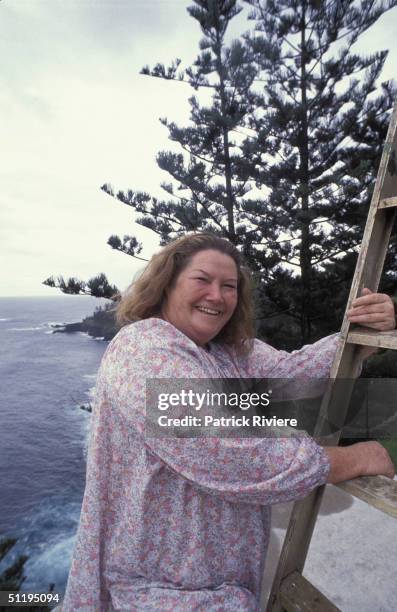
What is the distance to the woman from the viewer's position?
0.90 m

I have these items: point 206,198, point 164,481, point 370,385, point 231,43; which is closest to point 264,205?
point 206,198

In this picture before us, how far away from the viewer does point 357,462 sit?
37.8 inches

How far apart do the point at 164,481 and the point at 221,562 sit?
273 millimetres

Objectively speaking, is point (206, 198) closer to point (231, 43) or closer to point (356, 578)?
point (231, 43)

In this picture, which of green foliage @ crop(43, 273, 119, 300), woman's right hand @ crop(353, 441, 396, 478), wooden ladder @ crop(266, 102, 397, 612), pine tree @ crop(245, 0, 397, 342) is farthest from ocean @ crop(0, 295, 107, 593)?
woman's right hand @ crop(353, 441, 396, 478)

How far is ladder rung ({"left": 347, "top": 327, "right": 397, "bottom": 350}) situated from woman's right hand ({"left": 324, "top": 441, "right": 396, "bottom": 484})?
0.25 m

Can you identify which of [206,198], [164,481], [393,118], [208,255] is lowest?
[164,481]

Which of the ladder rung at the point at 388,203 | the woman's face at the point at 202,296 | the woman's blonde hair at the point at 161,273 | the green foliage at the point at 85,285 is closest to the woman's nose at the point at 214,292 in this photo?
the woman's face at the point at 202,296

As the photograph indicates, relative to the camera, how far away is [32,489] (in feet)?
39.9

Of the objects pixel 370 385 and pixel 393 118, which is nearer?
pixel 393 118

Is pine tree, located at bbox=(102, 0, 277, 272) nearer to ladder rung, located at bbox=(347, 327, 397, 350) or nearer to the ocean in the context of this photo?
the ocean

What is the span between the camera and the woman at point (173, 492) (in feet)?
2.96

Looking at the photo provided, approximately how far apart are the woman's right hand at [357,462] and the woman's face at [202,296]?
513mm

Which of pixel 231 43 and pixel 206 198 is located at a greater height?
pixel 231 43
